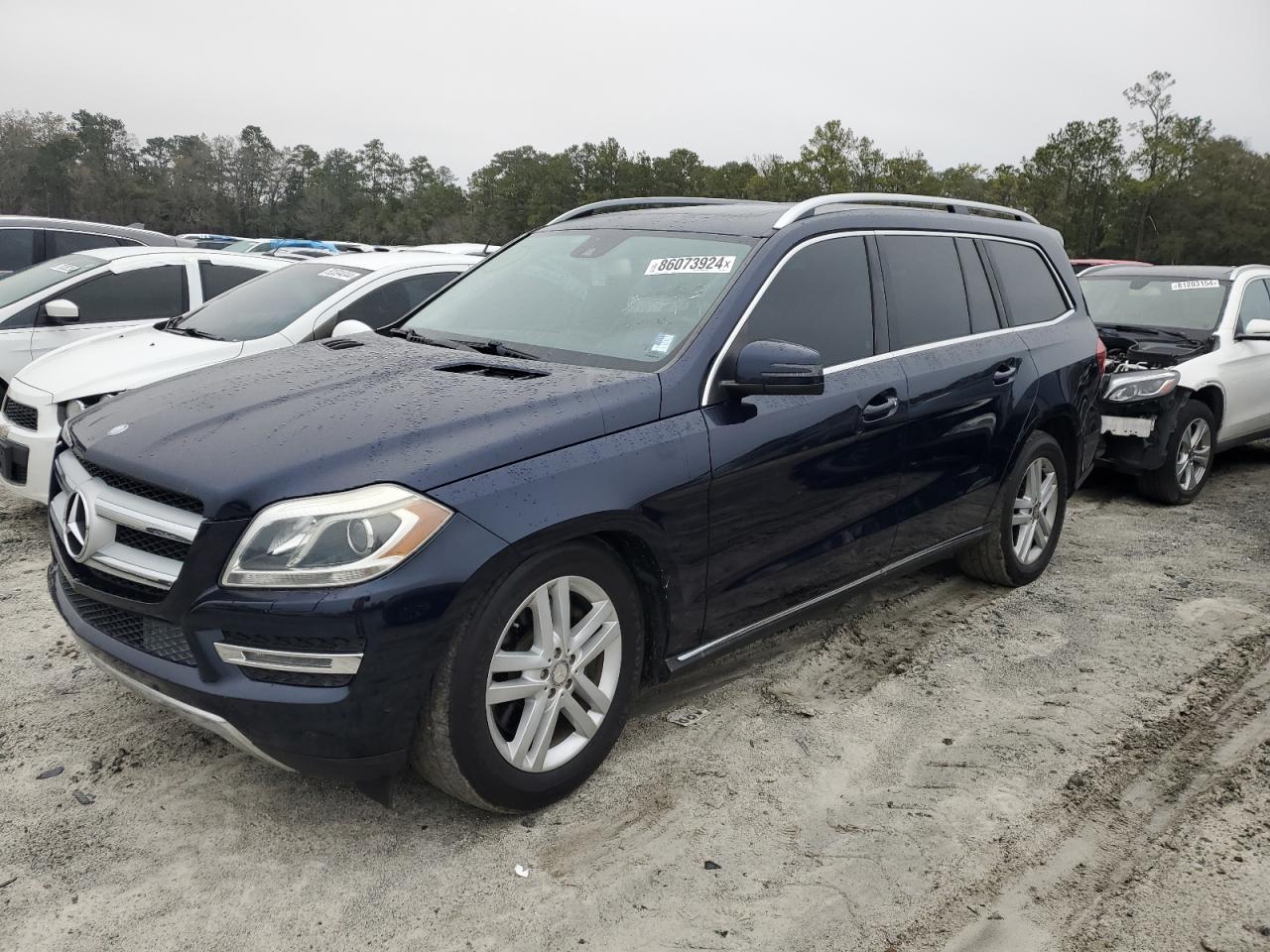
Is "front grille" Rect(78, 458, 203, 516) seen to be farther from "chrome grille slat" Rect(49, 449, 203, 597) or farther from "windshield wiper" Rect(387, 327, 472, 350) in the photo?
"windshield wiper" Rect(387, 327, 472, 350)

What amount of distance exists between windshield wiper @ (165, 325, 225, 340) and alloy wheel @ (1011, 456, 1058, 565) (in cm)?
475

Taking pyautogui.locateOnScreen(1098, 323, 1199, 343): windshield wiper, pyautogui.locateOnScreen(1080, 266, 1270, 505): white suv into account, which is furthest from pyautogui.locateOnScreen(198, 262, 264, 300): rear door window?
pyautogui.locateOnScreen(1098, 323, 1199, 343): windshield wiper

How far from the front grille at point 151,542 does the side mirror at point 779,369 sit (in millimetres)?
1745

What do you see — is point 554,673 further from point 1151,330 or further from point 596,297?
point 1151,330

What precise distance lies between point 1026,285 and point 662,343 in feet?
8.47

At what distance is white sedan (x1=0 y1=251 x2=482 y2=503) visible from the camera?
17.3ft

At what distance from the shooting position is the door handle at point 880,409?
384 cm

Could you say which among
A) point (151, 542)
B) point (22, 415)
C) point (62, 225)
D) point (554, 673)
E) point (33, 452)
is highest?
point (62, 225)

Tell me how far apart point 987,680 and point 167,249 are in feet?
22.3

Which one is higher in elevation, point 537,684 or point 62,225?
point 62,225

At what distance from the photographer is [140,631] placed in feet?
8.98

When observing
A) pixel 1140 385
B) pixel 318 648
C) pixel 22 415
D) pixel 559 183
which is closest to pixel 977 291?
pixel 1140 385

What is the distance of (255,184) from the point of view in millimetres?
95812

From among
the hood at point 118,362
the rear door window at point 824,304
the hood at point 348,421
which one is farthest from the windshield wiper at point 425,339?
the hood at point 118,362
